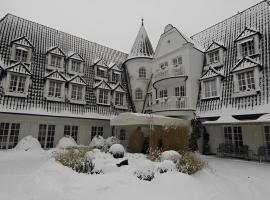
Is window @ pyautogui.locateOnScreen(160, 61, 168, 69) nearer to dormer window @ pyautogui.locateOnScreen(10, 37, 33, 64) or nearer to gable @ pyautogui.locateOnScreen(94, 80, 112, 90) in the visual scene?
gable @ pyautogui.locateOnScreen(94, 80, 112, 90)

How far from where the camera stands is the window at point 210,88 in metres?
19.0

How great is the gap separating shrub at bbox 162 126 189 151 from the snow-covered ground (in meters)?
3.22

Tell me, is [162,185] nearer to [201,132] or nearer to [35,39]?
[201,132]

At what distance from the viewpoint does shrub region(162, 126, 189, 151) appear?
13.4 metres

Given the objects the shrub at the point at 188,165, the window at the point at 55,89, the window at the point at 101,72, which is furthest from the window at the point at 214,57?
the window at the point at 55,89

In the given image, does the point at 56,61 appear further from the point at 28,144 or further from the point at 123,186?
the point at 123,186

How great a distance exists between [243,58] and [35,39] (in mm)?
Answer: 21024

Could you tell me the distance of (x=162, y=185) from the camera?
26.6ft

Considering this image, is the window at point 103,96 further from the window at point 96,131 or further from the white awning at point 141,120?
the white awning at point 141,120

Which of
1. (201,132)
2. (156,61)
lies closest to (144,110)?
(156,61)

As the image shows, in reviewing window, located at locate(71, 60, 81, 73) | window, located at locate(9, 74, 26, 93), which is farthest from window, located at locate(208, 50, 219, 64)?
window, located at locate(9, 74, 26, 93)

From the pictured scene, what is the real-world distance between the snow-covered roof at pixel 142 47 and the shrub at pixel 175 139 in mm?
15289

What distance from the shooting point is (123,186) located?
7.70 metres

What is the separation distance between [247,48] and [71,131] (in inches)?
755
